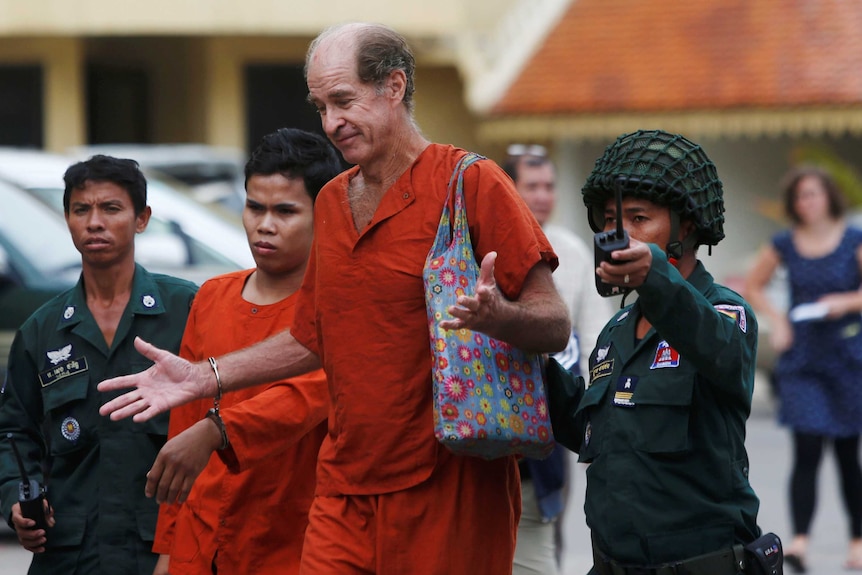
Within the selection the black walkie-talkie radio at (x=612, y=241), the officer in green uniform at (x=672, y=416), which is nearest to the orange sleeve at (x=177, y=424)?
the officer in green uniform at (x=672, y=416)

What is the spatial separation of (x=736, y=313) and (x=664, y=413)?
0.91 feet

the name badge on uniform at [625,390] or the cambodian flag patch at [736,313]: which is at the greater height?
the cambodian flag patch at [736,313]

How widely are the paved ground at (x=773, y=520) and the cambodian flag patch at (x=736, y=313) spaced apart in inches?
179

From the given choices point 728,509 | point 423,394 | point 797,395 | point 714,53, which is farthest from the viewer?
point 714,53

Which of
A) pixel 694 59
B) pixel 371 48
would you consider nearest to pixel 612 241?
pixel 371 48

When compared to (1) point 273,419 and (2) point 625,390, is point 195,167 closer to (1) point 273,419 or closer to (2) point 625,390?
(1) point 273,419

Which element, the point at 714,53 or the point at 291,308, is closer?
the point at 291,308

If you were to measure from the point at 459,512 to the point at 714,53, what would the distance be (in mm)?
17224

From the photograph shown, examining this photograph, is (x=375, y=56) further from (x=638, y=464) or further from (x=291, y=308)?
(x=638, y=464)

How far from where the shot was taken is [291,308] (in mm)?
4418

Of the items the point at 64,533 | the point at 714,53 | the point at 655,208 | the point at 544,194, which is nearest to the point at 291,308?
the point at 64,533

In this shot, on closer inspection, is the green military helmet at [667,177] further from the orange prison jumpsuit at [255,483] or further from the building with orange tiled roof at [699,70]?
the building with orange tiled roof at [699,70]

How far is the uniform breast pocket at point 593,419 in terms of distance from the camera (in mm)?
3668

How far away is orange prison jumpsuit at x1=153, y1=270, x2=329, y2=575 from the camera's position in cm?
417
